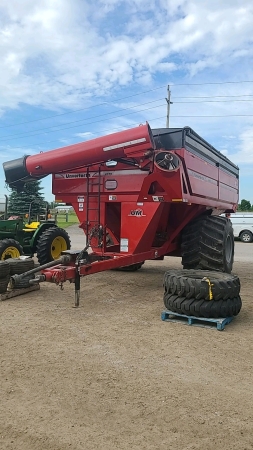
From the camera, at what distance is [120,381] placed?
11.9ft

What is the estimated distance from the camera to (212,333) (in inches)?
197

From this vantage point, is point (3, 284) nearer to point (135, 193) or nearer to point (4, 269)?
point (4, 269)

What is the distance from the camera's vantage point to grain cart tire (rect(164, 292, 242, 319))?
17.1 ft

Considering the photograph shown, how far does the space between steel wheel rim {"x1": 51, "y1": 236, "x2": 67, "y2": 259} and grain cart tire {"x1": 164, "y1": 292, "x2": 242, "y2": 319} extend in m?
5.38

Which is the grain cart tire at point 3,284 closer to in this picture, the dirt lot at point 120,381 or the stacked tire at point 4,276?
the stacked tire at point 4,276

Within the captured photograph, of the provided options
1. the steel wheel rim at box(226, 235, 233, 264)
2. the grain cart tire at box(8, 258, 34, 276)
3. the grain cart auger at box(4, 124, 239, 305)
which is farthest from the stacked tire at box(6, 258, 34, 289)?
the steel wheel rim at box(226, 235, 233, 264)

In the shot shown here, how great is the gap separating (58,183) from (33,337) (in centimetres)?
398

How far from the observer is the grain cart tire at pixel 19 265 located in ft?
23.7

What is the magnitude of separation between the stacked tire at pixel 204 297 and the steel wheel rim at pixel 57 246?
17.4 ft

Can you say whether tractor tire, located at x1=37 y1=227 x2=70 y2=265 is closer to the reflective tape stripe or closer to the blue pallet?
the reflective tape stripe

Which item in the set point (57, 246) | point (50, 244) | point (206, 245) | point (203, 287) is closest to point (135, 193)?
point (206, 245)

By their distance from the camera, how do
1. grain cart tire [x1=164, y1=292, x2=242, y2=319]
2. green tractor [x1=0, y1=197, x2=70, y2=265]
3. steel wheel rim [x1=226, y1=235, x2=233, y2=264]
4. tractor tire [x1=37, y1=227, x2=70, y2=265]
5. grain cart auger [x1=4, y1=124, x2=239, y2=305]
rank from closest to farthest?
grain cart tire [x1=164, y1=292, x2=242, y2=319] < grain cart auger [x1=4, y1=124, x2=239, y2=305] < steel wheel rim [x1=226, y1=235, x2=233, y2=264] < green tractor [x1=0, y1=197, x2=70, y2=265] < tractor tire [x1=37, y1=227, x2=70, y2=265]

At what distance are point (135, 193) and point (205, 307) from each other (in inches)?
107

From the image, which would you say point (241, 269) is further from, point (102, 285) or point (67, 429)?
point (67, 429)
